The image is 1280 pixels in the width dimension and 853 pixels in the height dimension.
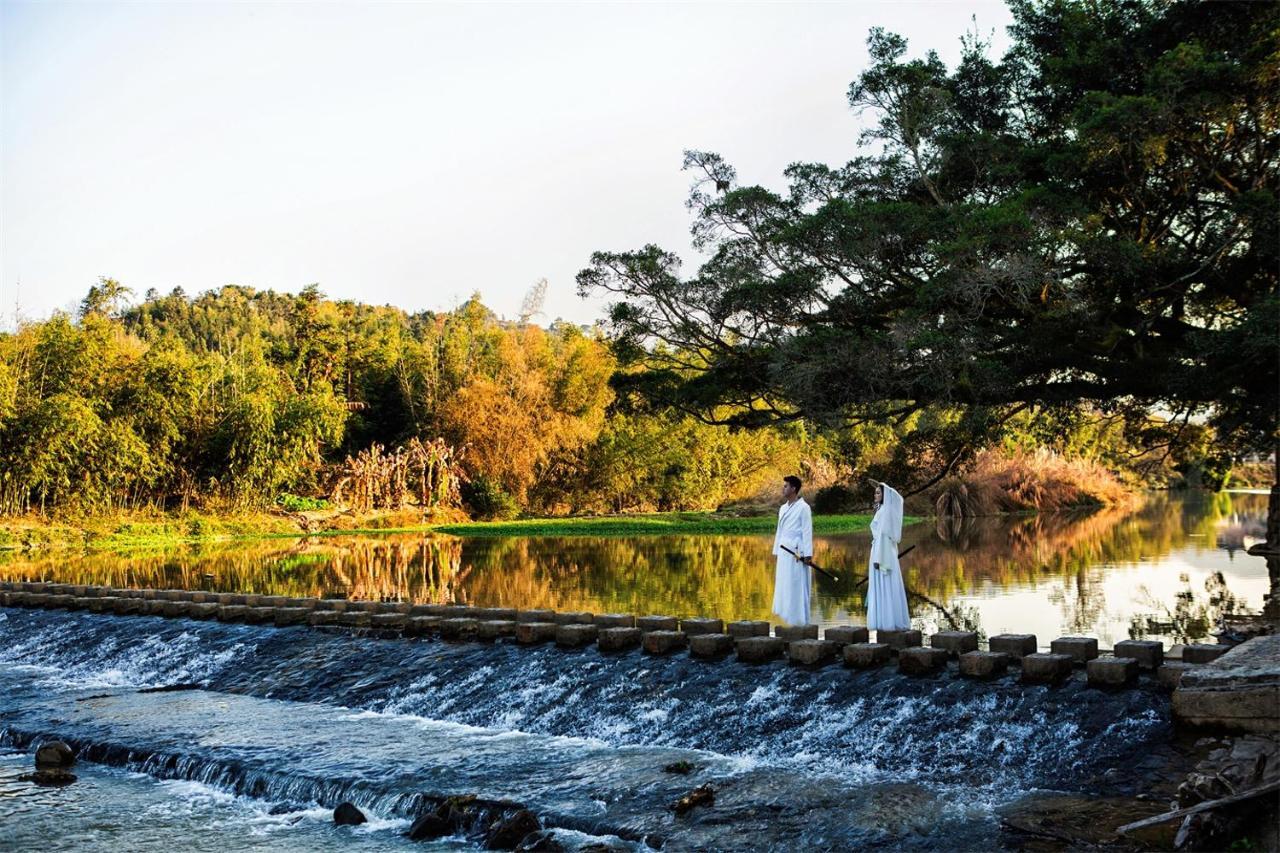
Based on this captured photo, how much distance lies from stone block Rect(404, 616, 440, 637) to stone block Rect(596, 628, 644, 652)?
1.93 metres

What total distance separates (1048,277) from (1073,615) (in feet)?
13.0

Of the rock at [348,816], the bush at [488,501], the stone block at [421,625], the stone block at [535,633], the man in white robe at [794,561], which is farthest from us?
the bush at [488,501]

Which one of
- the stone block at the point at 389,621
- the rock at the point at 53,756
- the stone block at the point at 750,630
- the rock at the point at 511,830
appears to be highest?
the stone block at the point at 750,630

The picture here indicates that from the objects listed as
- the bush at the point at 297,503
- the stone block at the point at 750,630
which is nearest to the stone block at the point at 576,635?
the stone block at the point at 750,630

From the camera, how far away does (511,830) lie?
5727 mm

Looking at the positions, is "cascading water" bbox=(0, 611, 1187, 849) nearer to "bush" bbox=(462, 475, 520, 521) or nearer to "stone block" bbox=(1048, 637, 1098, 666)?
"stone block" bbox=(1048, 637, 1098, 666)

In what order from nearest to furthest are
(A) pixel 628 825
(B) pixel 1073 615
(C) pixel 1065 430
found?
(A) pixel 628 825
(B) pixel 1073 615
(C) pixel 1065 430

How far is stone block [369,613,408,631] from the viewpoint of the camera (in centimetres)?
1018

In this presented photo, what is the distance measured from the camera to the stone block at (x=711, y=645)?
26.6 feet

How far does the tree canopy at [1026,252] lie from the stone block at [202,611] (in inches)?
211

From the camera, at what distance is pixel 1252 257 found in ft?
34.3

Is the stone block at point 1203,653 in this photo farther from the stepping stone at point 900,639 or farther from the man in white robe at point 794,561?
the man in white robe at point 794,561

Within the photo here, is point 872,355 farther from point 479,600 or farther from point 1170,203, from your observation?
point 479,600

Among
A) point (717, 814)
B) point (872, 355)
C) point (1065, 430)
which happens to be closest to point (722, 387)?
point (872, 355)
